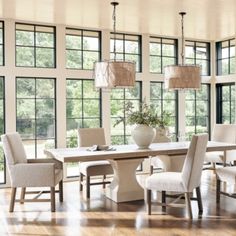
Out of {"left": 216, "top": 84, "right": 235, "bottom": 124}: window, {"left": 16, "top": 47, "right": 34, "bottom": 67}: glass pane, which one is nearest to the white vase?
{"left": 16, "top": 47, "right": 34, "bottom": 67}: glass pane

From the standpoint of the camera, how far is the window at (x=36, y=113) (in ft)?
20.5

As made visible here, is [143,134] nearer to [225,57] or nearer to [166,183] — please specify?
[166,183]

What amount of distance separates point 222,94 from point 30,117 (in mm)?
4160

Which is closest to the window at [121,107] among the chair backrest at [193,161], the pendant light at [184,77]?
the pendant light at [184,77]

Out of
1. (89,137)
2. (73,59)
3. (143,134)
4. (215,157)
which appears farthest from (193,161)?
(73,59)

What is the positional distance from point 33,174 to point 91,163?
106 centimetres

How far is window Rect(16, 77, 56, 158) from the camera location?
624 centimetres

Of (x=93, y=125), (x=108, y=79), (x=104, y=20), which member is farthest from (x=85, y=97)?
(x=108, y=79)

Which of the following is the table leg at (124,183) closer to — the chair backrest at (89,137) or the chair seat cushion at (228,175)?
the chair backrest at (89,137)

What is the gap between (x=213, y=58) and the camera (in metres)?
7.97

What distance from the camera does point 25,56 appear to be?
624cm

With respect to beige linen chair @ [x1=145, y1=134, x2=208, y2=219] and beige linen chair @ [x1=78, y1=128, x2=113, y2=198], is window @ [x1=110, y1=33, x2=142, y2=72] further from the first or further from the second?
beige linen chair @ [x1=145, y1=134, x2=208, y2=219]

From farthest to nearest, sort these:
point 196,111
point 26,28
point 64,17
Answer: point 196,111, point 26,28, point 64,17

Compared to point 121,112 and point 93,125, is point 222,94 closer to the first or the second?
point 121,112
